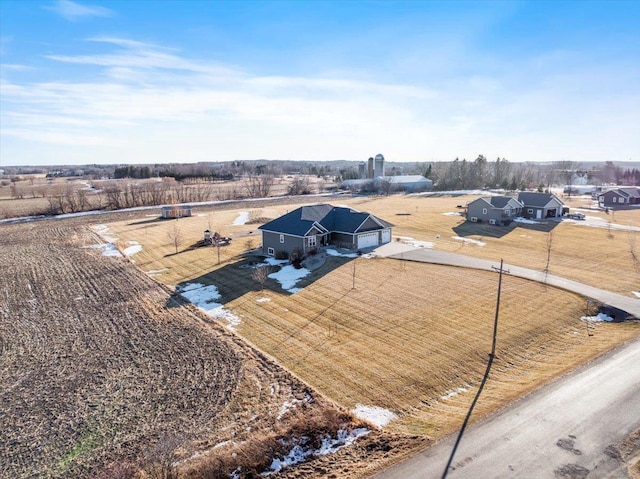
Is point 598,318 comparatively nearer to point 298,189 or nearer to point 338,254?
point 338,254

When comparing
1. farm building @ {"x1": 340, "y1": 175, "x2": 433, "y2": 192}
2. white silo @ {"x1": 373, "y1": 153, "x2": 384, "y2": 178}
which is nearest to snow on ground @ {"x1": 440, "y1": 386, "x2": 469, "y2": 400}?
farm building @ {"x1": 340, "y1": 175, "x2": 433, "y2": 192}

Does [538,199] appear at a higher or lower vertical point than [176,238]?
higher

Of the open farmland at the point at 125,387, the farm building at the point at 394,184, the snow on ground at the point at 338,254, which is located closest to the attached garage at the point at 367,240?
the snow on ground at the point at 338,254

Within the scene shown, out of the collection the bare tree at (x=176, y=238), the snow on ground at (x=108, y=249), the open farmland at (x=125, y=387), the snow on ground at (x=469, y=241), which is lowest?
the open farmland at (x=125, y=387)

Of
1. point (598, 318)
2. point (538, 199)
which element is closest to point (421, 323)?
point (598, 318)

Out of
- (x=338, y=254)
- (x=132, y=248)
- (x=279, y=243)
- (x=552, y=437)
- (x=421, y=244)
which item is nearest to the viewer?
(x=552, y=437)

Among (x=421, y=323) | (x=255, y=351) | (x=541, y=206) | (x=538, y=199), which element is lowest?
(x=255, y=351)

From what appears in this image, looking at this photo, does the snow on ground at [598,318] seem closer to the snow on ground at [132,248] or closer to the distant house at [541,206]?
the distant house at [541,206]

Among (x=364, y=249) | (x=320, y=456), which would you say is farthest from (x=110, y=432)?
(x=364, y=249)
